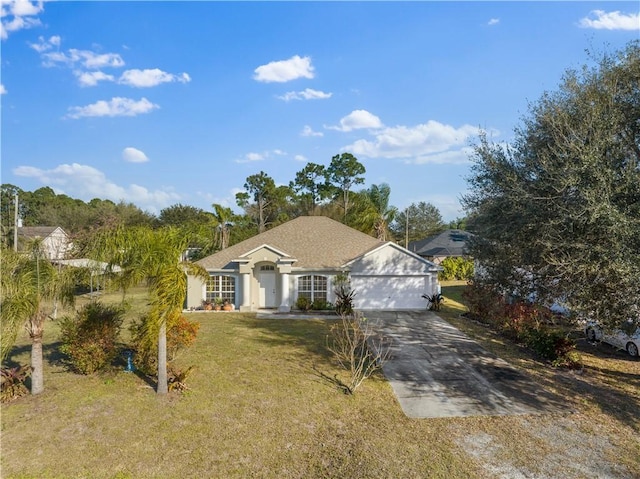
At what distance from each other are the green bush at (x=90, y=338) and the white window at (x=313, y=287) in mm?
12801

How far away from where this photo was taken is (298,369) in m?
12.2

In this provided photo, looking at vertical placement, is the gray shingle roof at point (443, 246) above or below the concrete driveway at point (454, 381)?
above

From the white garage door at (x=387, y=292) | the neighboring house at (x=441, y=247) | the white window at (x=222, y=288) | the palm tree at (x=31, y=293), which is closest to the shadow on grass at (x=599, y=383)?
the white garage door at (x=387, y=292)

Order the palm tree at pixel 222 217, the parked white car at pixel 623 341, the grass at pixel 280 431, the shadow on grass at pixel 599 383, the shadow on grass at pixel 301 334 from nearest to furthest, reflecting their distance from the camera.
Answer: the grass at pixel 280 431, the shadow on grass at pixel 599 383, the parked white car at pixel 623 341, the shadow on grass at pixel 301 334, the palm tree at pixel 222 217

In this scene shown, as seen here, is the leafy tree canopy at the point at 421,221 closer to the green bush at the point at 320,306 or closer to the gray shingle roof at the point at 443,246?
the gray shingle roof at the point at 443,246

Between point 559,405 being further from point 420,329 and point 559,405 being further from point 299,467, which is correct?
point 420,329

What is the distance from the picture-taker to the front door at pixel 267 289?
23969 mm

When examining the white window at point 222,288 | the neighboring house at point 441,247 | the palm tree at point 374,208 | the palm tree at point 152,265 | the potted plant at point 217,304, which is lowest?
the potted plant at point 217,304

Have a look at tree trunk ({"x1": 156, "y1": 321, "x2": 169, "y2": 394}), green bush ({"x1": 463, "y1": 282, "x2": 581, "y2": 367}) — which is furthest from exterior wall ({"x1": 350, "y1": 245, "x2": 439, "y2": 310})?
tree trunk ({"x1": 156, "y1": 321, "x2": 169, "y2": 394})

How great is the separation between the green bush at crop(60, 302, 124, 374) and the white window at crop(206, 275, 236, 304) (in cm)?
1198

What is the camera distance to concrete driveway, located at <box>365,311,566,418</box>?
9.52 meters

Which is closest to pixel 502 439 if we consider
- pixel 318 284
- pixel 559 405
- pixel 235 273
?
pixel 559 405

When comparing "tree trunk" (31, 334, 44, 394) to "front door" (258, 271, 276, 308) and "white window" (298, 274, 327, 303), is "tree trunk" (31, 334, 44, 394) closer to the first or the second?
"front door" (258, 271, 276, 308)

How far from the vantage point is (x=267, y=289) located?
2408cm
